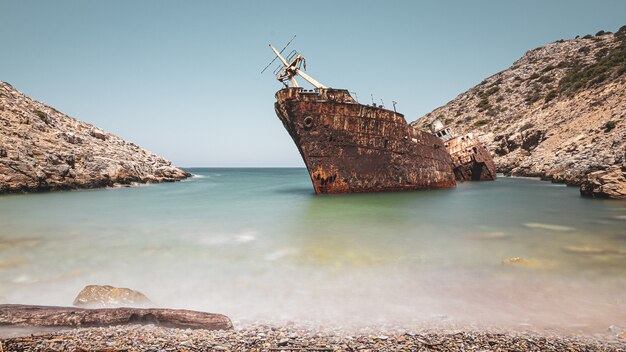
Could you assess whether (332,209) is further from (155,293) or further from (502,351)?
(502,351)

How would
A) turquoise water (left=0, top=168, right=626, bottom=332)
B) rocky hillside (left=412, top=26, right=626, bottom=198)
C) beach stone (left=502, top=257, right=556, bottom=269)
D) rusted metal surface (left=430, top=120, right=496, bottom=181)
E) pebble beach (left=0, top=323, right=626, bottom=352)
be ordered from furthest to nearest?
rusted metal surface (left=430, top=120, right=496, bottom=181), rocky hillside (left=412, top=26, right=626, bottom=198), beach stone (left=502, top=257, right=556, bottom=269), turquoise water (left=0, top=168, right=626, bottom=332), pebble beach (left=0, top=323, right=626, bottom=352)

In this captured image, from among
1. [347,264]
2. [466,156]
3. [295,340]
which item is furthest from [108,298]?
[466,156]

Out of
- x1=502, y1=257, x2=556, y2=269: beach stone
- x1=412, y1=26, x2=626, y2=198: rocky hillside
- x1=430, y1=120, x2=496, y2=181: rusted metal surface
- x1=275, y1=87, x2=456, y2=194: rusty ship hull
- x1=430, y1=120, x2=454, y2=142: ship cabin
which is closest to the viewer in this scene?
x1=502, y1=257, x2=556, y2=269: beach stone

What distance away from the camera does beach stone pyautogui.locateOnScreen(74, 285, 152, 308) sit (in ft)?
11.6

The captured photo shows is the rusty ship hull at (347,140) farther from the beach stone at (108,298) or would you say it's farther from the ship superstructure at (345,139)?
the beach stone at (108,298)

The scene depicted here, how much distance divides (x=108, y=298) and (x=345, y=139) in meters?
10.8

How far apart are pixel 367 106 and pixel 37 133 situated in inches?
802

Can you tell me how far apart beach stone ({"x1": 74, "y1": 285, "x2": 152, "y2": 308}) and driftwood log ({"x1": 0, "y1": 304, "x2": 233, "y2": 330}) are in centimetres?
47

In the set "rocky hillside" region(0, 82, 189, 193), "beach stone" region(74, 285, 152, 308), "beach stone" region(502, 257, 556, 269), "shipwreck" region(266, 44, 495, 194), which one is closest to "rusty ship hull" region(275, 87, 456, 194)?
"shipwreck" region(266, 44, 495, 194)

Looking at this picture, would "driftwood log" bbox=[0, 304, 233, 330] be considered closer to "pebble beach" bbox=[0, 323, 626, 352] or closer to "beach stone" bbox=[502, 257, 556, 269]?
"pebble beach" bbox=[0, 323, 626, 352]

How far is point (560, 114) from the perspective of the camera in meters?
33.1

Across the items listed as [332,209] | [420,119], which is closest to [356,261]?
[332,209]

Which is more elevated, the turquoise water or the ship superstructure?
the ship superstructure

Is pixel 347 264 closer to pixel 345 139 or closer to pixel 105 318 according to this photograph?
pixel 105 318
